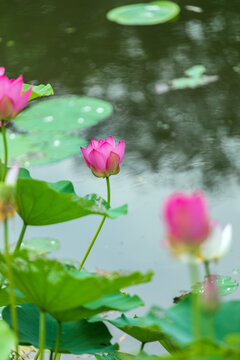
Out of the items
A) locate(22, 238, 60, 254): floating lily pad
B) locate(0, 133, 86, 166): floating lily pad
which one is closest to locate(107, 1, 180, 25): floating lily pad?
locate(0, 133, 86, 166): floating lily pad

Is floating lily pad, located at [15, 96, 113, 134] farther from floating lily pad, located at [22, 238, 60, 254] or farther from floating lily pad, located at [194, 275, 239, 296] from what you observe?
floating lily pad, located at [194, 275, 239, 296]

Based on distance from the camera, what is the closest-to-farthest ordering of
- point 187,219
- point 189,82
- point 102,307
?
point 187,219
point 102,307
point 189,82

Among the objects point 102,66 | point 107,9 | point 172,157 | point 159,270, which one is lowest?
point 159,270

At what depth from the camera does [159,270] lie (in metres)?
1.65

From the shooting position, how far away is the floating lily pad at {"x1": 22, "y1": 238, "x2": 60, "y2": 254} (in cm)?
176

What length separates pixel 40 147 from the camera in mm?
2324

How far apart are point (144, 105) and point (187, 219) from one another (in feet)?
7.08

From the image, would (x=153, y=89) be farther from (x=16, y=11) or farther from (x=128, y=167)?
(x=16, y=11)

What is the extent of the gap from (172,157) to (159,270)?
63 centimetres

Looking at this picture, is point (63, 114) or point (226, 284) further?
point (63, 114)

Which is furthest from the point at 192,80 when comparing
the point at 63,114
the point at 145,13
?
the point at 145,13

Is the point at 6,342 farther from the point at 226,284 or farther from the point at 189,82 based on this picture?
the point at 189,82

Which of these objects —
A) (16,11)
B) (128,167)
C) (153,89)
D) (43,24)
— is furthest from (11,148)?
(16,11)

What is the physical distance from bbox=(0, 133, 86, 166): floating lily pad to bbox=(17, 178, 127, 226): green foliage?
1.39 meters
